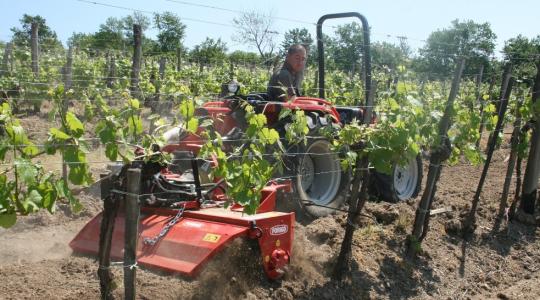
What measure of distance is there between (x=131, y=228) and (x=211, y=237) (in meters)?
0.82

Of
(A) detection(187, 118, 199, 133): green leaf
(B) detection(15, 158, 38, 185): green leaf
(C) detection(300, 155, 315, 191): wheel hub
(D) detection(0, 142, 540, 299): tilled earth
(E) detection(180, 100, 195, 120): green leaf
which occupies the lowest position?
(D) detection(0, 142, 540, 299): tilled earth

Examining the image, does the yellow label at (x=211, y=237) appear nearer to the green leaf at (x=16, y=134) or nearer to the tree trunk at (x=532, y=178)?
the green leaf at (x=16, y=134)

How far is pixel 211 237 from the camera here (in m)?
4.05

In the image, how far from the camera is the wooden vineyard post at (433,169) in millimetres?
5426

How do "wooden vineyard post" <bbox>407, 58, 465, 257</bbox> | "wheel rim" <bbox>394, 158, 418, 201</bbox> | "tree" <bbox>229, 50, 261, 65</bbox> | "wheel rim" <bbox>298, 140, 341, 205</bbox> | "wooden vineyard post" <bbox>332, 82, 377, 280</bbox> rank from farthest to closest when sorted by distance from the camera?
"tree" <bbox>229, 50, 261, 65</bbox>
"wheel rim" <bbox>394, 158, 418, 201</bbox>
"wheel rim" <bbox>298, 140, 341, 205</bbox>
"wooden vineyard post" <bbox>407, 58, 465, 257</bbox>
"wooden vineyard post" <bbox>332, 82, 377, 280</bbox>

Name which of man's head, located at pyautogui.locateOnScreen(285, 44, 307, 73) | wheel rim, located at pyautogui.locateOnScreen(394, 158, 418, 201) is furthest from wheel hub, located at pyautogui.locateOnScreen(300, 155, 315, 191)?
wheel rim, located at pyautogui.locateOnScreen(394, 158, 418, 201)

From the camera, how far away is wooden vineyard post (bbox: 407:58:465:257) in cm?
543

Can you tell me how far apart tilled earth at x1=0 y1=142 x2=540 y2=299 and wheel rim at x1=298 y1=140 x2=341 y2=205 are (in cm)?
36

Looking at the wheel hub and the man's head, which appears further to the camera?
the man's head

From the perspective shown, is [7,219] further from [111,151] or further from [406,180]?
[406,180]

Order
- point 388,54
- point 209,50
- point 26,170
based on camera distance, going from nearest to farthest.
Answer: point 26,170
point 388,54
point 209,50

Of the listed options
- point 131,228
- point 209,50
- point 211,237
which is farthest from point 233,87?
point 209,50

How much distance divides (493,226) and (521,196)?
774 mm

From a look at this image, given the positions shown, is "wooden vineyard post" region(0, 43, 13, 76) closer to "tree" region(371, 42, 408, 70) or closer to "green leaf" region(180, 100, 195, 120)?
"tree" region(371, 42, 408, 70)
